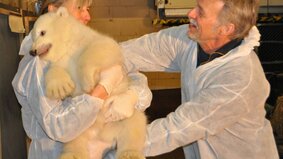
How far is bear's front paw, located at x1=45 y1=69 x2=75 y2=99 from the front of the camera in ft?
4.55

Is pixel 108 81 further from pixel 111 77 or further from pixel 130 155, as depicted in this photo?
pixel 130 155

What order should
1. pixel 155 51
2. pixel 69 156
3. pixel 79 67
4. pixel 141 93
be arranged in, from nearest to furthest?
1. pixel 69 156
2. pixel 79 67
3. pixel 141 93
4. pixel 155 51

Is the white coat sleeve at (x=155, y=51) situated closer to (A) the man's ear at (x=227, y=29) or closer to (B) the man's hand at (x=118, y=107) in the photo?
(A) the man's ear at (x=227, y=29)

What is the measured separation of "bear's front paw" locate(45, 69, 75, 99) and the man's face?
22.2 inches

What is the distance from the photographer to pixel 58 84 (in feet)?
4.56

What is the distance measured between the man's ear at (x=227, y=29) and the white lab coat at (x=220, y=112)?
0.25ft

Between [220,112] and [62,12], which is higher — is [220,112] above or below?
below

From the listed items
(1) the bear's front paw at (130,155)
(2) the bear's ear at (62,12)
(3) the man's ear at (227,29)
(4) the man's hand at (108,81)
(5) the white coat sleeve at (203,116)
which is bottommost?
(1) the bear's front paw at (130,155)

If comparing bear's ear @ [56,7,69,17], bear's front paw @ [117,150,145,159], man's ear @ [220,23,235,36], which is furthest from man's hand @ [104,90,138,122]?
man's ear @ [220,23,235,36]

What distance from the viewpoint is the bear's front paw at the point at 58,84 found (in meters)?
1.39

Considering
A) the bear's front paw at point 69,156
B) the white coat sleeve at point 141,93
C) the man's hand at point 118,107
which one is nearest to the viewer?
the bear's front paw at point 69,156

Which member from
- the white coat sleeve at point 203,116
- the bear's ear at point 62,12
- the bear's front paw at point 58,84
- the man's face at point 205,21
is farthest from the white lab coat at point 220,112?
the bear's ear at point 62,12

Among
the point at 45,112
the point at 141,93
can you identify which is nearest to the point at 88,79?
the point at 45,112

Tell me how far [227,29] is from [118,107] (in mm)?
568
